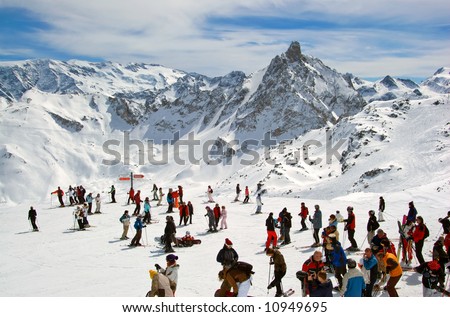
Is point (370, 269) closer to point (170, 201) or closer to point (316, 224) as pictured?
point (316, 224)

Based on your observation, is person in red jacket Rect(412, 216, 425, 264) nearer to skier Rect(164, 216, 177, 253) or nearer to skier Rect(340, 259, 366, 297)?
skier Rect(340, 259, 366, 297)

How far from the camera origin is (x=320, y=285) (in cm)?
988

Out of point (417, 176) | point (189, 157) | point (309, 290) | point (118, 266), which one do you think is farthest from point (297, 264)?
point (189, 157)

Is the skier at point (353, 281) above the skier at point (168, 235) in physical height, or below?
above

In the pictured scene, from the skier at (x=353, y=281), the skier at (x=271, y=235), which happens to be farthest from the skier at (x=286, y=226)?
the skier at (x=353, y=281)

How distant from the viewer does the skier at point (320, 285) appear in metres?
9.76

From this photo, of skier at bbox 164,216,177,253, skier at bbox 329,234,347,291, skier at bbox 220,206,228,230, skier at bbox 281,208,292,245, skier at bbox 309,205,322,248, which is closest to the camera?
skier at bbox 329,234,347,291

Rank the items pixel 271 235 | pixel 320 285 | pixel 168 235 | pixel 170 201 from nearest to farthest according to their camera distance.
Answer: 1. pixel 320 285
2. pixel 271 235
3. pixel 168 235
4. pixel 170 201

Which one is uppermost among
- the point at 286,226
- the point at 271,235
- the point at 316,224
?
the point at 316,224

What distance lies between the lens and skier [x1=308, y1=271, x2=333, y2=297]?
976cm

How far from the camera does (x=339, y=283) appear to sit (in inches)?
488

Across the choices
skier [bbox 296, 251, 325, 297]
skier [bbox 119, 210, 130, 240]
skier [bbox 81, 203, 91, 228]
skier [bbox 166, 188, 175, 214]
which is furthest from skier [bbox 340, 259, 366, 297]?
skier [bbox 166, 188, 175, 214]

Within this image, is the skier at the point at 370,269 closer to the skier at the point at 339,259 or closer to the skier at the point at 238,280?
the skier at the point at 339,259

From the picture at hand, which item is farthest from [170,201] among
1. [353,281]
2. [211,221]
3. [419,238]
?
[353,281]
